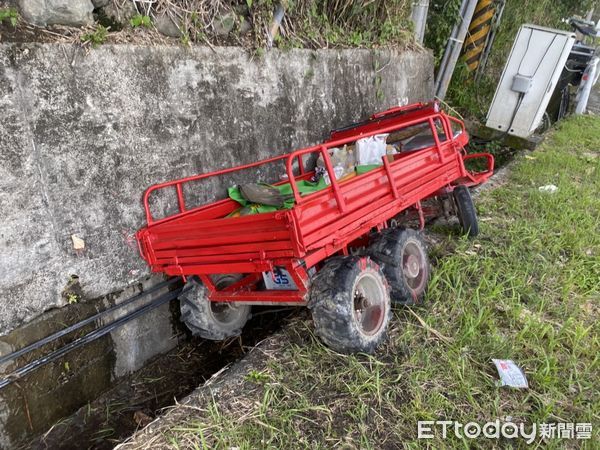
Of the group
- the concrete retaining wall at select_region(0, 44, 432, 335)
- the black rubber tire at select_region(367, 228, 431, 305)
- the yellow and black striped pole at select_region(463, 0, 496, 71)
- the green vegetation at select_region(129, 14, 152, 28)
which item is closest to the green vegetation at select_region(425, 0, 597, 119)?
the yellow and black striped pole at select_region(463, 0, 496, 71)

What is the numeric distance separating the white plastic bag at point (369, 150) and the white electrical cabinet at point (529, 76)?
14.2 feet

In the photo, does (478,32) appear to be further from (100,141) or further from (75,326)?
(75,326)

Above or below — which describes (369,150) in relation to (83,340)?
above

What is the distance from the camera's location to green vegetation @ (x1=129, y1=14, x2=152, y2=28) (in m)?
3.42

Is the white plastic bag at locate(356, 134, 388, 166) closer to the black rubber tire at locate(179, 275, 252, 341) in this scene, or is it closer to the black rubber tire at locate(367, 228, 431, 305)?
the black rubber tire at locate(367, 228, 431, 305)

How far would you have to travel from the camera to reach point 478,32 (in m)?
9.57

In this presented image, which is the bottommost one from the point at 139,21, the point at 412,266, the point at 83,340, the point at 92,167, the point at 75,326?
the point at 83,340

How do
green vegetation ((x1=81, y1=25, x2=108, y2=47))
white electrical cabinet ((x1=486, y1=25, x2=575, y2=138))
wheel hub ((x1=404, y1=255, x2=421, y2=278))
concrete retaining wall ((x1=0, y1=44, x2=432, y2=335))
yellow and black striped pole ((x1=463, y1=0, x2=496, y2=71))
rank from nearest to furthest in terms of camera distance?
concrete retaining wall ((x1=0, y1=44, x2=432, y2=335)), green vegetation ((x1=81, y1=25, x2=108, y2=47)), wheel hub ((x1=404, y1=255, x2=421, y2=278)), white electrical cabinet ((x1=486, y1=25, x2=575, y2=138)), yellow and black striped pole ((x1=463, y1=0, x2=496, y2=71))

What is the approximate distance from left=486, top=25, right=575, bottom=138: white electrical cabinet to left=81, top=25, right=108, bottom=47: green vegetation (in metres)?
6.64

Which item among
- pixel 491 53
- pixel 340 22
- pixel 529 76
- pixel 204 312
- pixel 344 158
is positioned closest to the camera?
pixel 204 312

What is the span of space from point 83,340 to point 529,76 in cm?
751

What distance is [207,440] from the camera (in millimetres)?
2602

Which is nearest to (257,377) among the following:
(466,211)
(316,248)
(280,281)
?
(280,281)

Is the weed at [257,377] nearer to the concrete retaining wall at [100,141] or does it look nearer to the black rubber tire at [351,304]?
the black rubber tire at [351,304]
